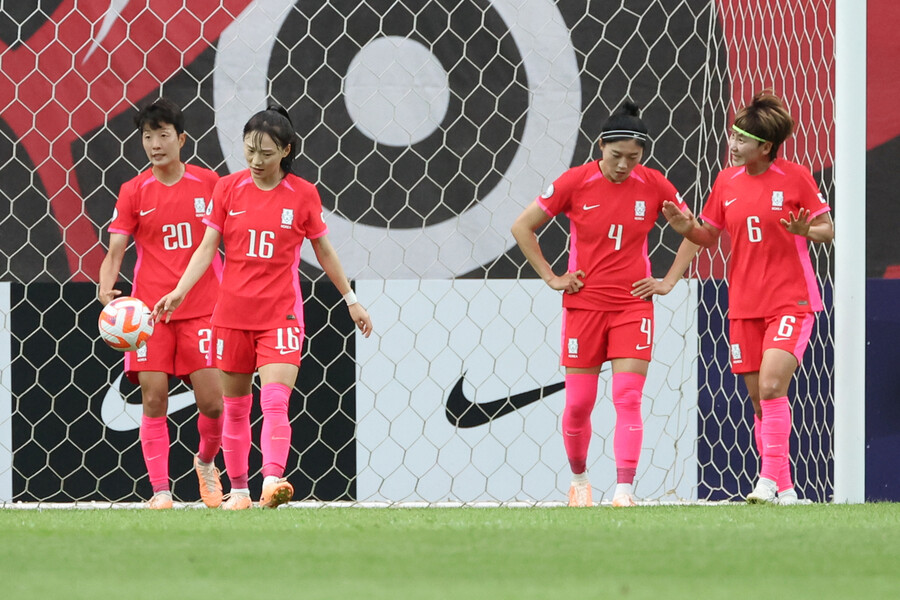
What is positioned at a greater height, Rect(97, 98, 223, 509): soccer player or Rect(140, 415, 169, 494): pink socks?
Rect(97, 98, 223, 509): soccer player

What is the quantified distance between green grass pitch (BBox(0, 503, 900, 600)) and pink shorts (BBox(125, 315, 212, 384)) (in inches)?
35.8

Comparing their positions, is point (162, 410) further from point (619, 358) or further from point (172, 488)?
point (619, 358)

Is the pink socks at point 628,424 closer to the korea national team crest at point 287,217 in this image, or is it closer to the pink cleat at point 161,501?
the korea national team crest at point 287,217

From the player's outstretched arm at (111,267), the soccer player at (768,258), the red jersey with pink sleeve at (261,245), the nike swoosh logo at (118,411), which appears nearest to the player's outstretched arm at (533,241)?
the soccer player at (768,258)

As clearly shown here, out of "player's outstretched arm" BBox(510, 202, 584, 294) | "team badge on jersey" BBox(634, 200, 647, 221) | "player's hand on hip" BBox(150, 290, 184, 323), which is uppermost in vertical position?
"team badge on jersey" BBox(634, 200, 647, 221)

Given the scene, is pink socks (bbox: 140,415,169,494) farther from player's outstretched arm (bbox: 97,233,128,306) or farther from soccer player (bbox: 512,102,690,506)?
soccer player (bbox: 512,102,690,506)

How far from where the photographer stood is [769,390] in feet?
14.1

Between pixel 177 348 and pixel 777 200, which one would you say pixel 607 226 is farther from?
pixel 177 348

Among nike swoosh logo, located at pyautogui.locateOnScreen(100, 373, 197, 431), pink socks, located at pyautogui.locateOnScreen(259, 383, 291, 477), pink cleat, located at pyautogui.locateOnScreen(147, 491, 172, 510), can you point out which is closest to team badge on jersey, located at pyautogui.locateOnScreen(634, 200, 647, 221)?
pink socks, located at pyautogui.locateOnScreen(259, 383, 291, 477)

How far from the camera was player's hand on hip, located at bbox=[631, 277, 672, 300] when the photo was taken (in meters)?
4.32

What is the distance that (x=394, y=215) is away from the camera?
4.90 metres

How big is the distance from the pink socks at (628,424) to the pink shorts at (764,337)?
44 centimetres

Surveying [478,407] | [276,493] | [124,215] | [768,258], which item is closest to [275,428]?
[276,493]

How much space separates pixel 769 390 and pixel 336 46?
6.68 feet
